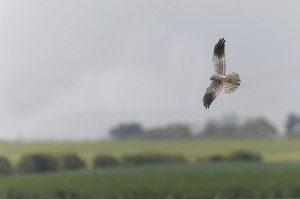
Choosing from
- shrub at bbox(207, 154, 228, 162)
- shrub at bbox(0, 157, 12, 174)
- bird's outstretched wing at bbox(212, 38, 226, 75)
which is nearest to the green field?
shrub at bbox(207, 154, 228, 162)

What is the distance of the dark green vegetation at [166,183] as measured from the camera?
1363 inches

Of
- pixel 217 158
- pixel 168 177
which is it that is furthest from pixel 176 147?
pixel 217 158

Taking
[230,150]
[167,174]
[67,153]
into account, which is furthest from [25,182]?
[230,150]

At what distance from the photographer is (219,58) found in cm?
194

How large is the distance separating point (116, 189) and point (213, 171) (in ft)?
19.5

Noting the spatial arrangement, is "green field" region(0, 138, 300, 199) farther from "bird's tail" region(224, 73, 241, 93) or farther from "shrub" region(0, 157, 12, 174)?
"bird's tail" region(224, 73, 241, 93)

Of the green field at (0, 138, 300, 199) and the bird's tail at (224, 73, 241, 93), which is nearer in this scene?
the bird's tail at (224, 73, 241, 93)

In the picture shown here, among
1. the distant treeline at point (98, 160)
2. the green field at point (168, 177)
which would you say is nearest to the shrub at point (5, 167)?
the distant treeline at point (98, 160)

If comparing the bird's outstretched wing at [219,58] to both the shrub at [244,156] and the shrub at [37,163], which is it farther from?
the shrub at [37,163]

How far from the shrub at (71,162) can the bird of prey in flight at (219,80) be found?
Answer: 4206 centimetres

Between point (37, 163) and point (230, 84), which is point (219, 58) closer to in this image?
point (230, 84)

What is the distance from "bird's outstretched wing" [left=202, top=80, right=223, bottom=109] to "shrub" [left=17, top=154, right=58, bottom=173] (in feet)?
138

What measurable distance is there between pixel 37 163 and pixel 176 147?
939 centimetres

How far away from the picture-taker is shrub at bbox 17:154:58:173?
4391cm
